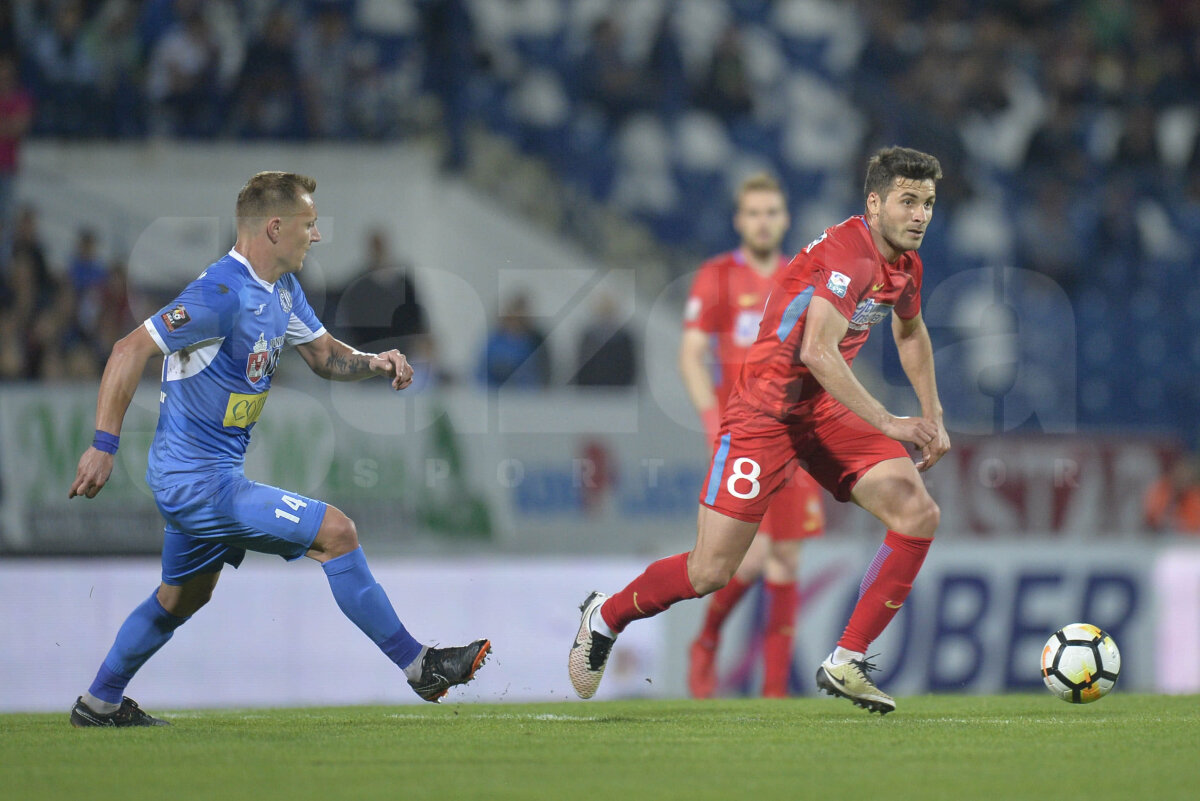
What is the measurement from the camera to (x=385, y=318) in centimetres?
1166

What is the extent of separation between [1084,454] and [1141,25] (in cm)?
753

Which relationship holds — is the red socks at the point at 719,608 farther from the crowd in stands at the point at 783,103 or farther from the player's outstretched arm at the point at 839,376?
the crowd in stands at the point at 783,103

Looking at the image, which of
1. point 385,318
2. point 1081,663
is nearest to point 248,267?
point 1081,663

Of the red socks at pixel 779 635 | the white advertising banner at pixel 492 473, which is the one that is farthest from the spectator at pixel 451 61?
the red socks at pixel 779 635

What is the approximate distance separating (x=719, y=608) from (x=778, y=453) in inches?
74.7

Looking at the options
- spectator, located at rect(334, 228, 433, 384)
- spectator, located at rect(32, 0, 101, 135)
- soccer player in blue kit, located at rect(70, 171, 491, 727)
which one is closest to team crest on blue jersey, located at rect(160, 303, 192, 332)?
soccer player in blue kit, located at rect(70, 171, 491, 727)

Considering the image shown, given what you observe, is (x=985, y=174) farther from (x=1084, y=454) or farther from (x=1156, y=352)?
(x=1084, y=454)

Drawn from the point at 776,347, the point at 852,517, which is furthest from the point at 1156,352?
the point at 776,347

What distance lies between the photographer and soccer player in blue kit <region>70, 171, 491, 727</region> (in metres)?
5.36

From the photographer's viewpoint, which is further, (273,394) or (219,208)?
(219,208)

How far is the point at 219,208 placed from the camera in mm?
13766

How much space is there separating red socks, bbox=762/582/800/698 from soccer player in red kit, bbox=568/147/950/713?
1764 millimetres

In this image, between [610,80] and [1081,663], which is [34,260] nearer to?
[610,80]

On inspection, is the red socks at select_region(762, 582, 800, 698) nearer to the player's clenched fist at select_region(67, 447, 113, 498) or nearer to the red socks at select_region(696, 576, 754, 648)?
the red socks at select_region(696, 576, 754, 648)
